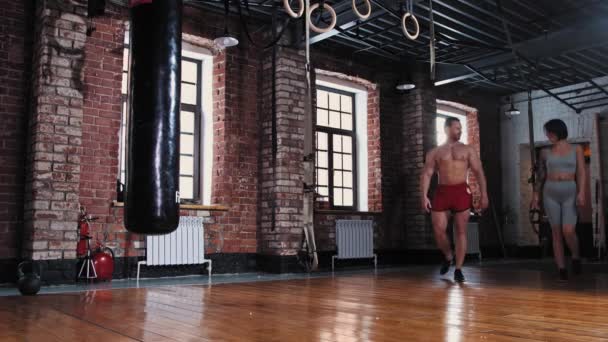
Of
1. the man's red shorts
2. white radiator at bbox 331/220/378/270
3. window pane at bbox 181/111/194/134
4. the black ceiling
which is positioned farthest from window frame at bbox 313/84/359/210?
the man's red shorts

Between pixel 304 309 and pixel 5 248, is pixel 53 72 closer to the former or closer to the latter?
pixel 5 248

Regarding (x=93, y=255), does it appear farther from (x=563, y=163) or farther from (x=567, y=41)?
(x=567, y=41)

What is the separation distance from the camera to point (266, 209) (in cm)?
730

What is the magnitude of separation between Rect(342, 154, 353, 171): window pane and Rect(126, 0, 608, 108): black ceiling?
169 cm

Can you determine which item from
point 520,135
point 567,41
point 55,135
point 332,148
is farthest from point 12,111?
point 520,135

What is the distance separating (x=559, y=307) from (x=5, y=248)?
16.3 ft

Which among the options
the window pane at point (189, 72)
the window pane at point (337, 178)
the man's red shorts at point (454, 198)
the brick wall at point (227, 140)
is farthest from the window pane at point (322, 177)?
the man's red shorts at point (454, 198)

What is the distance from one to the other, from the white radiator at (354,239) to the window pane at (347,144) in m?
1.24

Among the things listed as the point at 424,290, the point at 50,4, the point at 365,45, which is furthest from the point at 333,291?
the point at 365,45

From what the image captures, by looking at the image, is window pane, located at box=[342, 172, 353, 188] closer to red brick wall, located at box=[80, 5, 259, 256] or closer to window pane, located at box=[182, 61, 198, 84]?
red brick wall, located at box=[80, 5, 259, 256]

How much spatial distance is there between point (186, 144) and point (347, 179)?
9.30ft

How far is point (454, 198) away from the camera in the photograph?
213 inches

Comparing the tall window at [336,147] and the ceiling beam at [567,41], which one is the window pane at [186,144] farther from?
the ceiling beam at [567,41]

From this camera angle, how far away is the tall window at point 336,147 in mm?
8477
